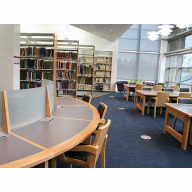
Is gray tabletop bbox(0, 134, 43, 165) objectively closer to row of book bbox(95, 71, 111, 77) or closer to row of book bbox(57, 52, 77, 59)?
row of book bbox(57, 52, 77, 59)

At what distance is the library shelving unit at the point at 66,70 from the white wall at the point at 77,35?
4477 mm

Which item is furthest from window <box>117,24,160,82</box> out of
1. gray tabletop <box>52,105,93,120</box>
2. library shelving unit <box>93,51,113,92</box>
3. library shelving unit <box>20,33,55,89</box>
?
gray tabletop <box>52,105,93,120</box>

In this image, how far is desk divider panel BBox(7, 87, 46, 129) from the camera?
1.90m

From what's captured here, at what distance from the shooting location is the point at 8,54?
5.13 m

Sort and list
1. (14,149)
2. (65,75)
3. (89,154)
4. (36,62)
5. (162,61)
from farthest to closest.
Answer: (162,61)
(65,75)
(36,62)
(89,154)
(14,149)

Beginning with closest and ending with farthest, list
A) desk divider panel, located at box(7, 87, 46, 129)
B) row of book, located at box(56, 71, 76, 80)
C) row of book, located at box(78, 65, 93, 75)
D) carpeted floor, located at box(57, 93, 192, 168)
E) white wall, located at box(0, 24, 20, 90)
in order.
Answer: desk divider panel, located at box(7, 87, 46, 129) < carpeted floor, located at box(57, 93, 192, 168) < white wall, located at box(0, 24, 20, 90) < row of book, located at box(56, 71, 76, 80) < row of book, located at box(78, 65, 93, 75)

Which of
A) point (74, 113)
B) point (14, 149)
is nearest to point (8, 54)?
point (74, 113)

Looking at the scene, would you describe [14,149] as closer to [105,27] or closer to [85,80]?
[105,27]

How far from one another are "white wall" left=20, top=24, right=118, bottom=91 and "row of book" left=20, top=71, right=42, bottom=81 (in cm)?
563

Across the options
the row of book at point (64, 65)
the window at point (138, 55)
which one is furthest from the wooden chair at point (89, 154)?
the window at point (138, 55)

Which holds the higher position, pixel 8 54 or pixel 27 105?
pixel 8 54

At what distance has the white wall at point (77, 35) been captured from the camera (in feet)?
36.6

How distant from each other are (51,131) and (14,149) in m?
0.49

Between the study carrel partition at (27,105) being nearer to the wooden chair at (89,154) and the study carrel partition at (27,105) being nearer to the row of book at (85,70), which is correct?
the wooden chair at (89,154)
